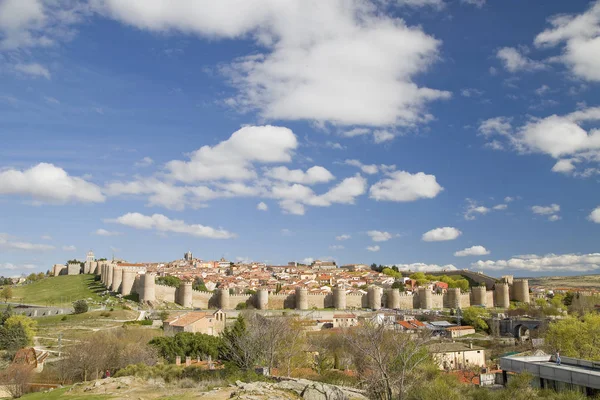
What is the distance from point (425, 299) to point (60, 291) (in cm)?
5223

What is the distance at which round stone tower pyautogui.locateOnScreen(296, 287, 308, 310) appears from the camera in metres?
62.5

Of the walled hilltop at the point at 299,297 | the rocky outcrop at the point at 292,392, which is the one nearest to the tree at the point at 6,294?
the walled hilltop at the point at 299,297

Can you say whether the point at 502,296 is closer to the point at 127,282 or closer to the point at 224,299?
the point at 224,299

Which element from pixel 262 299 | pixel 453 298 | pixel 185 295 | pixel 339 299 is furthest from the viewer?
pixel 453 298

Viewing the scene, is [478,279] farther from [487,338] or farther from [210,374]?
[210,374]

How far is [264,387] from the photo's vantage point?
558 inches

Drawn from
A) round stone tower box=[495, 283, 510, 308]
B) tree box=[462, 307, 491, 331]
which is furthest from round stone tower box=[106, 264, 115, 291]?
round stone tower box=[495, 283, 510, 308]

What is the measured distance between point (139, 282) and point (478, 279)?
59599 millimetres

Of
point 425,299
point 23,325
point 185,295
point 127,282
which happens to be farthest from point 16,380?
point 425,299

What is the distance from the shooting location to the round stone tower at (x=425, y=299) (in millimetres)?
68438

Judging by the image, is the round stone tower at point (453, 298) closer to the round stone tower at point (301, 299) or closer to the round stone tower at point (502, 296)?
the round stone tower at point (502, 296)

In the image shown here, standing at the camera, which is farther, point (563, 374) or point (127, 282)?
point (127, 282)

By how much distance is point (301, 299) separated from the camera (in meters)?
62.8

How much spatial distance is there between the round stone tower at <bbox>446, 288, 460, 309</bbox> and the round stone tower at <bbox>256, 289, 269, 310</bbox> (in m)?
26.1
